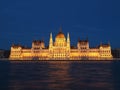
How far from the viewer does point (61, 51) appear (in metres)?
153

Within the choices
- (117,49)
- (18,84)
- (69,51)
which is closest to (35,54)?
(69,51)

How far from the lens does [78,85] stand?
37188mm

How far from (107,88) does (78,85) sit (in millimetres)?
3538

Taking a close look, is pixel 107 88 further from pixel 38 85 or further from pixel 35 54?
pixel 35 54

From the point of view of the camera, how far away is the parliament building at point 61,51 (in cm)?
15275

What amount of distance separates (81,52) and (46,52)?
48.7ft

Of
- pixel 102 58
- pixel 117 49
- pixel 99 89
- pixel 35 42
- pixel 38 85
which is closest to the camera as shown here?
pixel 99 89

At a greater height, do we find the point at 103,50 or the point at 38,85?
the point at 103,50

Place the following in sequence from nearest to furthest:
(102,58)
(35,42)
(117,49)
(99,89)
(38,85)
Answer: (99,89)
(38,85)
(102,58)
(35,42)
(117,49)

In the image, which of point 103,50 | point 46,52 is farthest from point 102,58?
point 46,52

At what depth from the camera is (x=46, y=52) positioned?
15575cm

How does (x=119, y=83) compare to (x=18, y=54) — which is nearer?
(x=119, y=83)

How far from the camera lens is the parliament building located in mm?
152750

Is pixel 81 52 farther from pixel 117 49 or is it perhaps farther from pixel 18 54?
pixel 117 49
